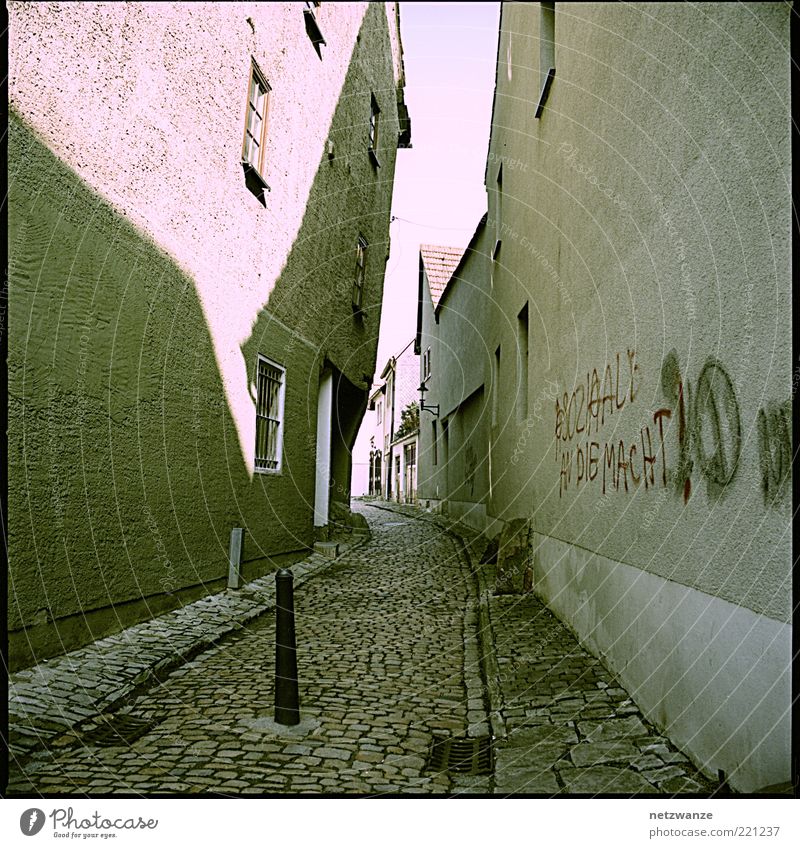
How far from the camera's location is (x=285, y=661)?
4219mm

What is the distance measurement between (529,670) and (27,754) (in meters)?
3.07

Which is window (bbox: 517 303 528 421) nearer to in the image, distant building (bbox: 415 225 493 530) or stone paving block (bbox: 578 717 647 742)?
distant building (bbox: 415 225 493 530)

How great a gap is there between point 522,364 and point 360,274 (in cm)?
504

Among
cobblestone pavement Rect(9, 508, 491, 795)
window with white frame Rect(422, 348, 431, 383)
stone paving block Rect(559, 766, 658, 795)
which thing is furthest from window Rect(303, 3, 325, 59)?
window with white frame Rect(422, 348, 431, 383)

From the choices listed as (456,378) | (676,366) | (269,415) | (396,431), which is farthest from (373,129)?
(396,431)

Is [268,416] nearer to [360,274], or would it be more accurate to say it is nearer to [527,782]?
[360,274]

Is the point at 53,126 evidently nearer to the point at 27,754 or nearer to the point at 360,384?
the point at 27,754

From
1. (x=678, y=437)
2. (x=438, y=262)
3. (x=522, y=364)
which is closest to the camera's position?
(x=678, y=437)

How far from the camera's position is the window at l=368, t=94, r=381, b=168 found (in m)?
13.8

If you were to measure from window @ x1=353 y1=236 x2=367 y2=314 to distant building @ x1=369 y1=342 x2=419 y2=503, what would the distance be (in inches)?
566

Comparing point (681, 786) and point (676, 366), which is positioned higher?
point (676, 366)

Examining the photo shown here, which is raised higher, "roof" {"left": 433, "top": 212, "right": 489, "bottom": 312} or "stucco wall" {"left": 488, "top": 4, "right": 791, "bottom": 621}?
"roof" {"left": 433, "top": 212, "right": 489, "bottom": 312}

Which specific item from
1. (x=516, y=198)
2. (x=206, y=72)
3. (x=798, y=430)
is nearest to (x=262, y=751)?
(x=798, y=430)

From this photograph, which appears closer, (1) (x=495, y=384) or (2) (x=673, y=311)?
(2) (x=673, y=311)
